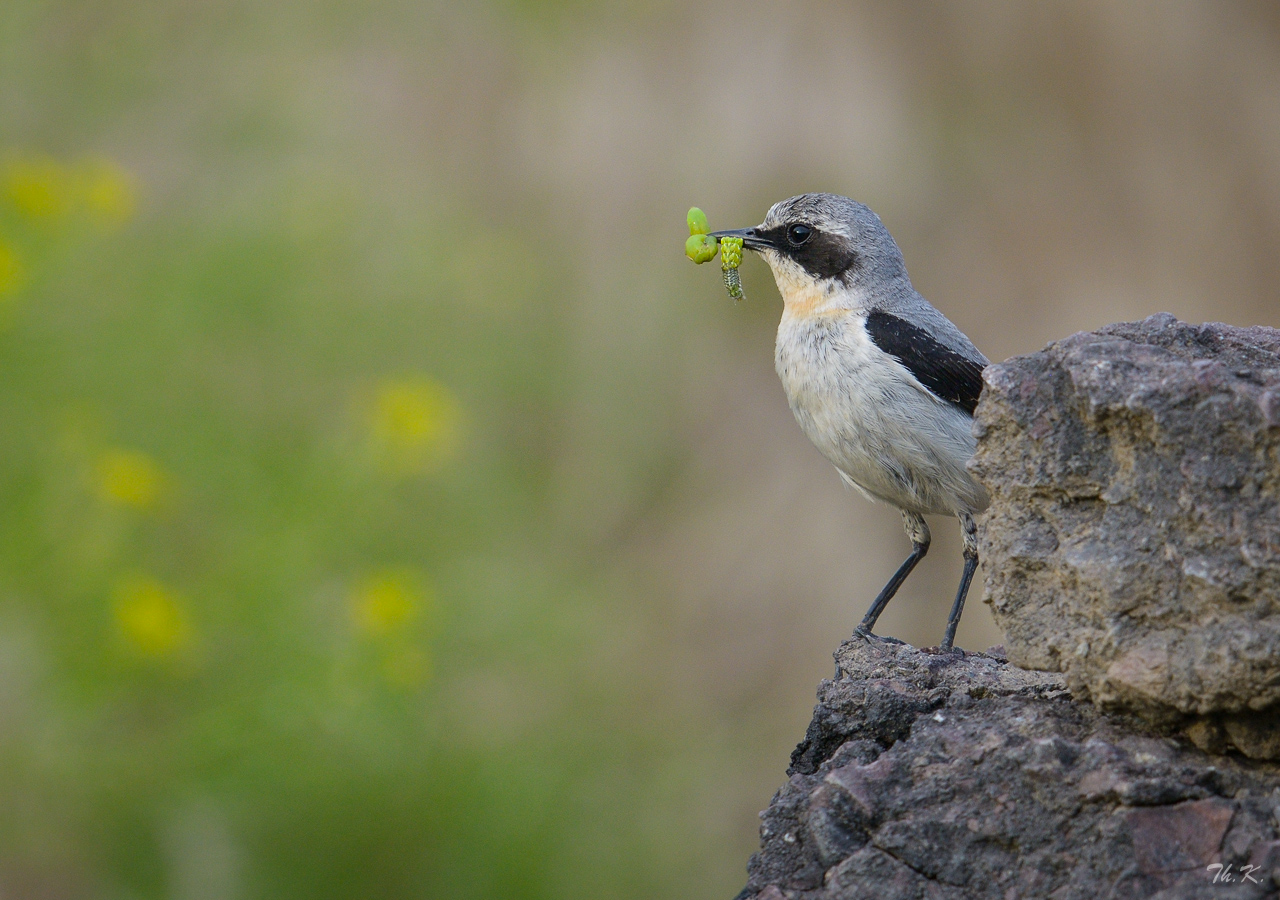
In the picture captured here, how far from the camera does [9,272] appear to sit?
610cm

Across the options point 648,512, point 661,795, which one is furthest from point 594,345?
point 661,795

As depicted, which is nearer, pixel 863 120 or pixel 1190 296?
pixel 1190 296

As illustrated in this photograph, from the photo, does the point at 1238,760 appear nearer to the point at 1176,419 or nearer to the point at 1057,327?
the point at 1176,419

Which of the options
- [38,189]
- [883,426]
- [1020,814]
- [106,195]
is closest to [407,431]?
[106,195]

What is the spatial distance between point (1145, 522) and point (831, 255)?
263 centimetres

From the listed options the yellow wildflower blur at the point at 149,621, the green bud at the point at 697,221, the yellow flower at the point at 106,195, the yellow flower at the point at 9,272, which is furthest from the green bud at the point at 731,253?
the yellow flower at the point at 9,272

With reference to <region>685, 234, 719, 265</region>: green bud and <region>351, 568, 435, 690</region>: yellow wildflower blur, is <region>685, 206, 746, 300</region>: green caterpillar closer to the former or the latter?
<region>685, 234, 719, 265</region>: green bud

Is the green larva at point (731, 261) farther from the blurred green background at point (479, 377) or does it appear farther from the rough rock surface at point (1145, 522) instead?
the rough rock surface at point (1145, 522)

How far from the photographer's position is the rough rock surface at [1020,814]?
2449mm

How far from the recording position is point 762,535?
28.4 ft

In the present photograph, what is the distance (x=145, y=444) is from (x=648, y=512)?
139 inches

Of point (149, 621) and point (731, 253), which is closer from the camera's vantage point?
point (731, 253)

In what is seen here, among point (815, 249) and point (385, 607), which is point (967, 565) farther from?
point (385, 607)

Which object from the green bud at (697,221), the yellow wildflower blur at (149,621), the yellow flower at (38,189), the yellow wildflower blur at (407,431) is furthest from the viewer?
the yellow wildflower blur at (407,431)
